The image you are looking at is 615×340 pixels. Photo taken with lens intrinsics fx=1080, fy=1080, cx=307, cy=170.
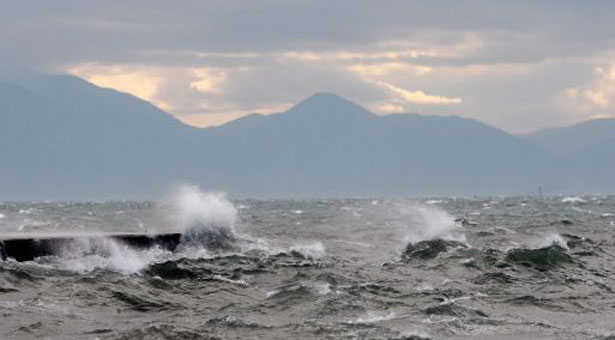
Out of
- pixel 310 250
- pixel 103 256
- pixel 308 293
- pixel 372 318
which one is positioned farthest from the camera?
pixel 310 250

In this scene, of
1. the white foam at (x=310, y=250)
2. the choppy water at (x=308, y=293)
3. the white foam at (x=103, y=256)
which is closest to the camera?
the choppy water at (x=308, y=293)

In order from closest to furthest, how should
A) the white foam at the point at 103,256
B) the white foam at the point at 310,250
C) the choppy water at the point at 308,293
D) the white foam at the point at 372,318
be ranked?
the choppy water at the point at 308,293 → the white foam at the point at 372,318 → the white foam at the point at 103,256 → the white foam at the point at 310,250

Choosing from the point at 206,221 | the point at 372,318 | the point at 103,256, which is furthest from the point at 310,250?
the point at 372,318

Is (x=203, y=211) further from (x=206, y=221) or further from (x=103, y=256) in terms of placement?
(x=103, y=256)

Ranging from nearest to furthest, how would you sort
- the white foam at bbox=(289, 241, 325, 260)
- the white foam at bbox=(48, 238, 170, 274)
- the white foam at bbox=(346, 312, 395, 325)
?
the white foam at bbox=(346, 312, 395, 325) < the white foam at bbox=(48, 238, 170, 274) < the white foam at bbox=(289, 241, 325, 260)

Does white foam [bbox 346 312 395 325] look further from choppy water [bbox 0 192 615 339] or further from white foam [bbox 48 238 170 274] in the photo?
white foam [bbox 48 238 170 274]

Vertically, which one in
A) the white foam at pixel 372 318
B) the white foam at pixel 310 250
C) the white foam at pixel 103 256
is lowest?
the white foam at pixel 372 318

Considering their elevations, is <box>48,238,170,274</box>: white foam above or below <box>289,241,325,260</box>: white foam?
above

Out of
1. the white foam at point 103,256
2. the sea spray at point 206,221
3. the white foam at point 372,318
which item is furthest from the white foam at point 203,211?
the white foam at point 372,318

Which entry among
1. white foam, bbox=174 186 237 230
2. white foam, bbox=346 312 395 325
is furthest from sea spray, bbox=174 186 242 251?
white foam, bbox=346 312 395 325

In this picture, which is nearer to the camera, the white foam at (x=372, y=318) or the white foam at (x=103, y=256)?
the white foam at (x=372, y=318)

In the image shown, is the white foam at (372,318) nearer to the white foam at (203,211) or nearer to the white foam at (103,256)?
the white foam at (103,256)

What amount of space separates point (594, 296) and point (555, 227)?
28287 millimetres

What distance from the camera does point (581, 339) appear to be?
1656cm
